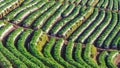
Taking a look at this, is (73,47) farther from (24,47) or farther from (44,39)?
(24,47)

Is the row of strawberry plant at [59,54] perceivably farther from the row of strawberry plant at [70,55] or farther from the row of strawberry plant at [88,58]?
the row of strawberry plant at [88,58]

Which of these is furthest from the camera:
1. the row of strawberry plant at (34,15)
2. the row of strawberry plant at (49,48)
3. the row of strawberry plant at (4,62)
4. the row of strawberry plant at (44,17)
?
the row of strawberry plant at (44,17)

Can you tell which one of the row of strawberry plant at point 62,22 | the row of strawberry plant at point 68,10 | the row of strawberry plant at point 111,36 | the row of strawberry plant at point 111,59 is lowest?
the row of strawberry plant at point 111,59

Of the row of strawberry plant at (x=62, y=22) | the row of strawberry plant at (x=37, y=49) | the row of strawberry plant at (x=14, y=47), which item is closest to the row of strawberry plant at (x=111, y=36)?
the row of strawberry plant at (x=62, y=22)

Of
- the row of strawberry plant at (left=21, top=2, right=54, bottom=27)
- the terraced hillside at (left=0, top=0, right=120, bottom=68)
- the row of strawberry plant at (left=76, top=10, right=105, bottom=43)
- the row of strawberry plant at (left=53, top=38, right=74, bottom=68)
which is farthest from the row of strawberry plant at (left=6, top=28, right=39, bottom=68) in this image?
the row of strawberry plant at (left=76, top=10, right=105, bottom=43)

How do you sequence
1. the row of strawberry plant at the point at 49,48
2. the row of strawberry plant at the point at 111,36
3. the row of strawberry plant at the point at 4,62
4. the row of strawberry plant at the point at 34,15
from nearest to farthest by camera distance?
the row of strawberry plant at the point at 4,62, the row of strawberry plant at the point at 49,48, the row of strawberry plant at the point at 111,36, the row of strawberry plant at the point at 34,15

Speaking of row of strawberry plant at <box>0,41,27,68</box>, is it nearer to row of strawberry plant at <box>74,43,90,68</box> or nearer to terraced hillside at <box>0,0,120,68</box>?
terraced hillside at <box>0,0,120,68</box>

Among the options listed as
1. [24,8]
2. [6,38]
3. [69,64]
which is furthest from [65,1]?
[69,64]

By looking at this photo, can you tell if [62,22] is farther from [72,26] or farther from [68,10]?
[68,10]

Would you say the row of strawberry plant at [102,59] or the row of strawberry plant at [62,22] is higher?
the row of strawberry plant at [62,22]
